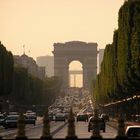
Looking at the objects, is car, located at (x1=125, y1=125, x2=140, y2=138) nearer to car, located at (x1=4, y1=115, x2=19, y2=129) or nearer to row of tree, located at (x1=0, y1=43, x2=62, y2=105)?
car, located at (x1=4, y1=115, x2=19, y2=129)

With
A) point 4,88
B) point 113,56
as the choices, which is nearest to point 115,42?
point 113,56

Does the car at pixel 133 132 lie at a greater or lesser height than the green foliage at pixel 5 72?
lesser

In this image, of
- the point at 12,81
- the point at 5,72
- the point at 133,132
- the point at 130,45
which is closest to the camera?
the point at 133,132

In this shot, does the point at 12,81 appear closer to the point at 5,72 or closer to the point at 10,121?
the point at 5,72

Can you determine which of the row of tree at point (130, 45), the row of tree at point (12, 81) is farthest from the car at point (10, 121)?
the row of tree at point (12, 81)

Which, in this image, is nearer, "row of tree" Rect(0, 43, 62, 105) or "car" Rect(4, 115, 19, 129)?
"car" Rect(4, 115, 19, 129)

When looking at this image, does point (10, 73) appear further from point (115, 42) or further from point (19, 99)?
point (19, 99)

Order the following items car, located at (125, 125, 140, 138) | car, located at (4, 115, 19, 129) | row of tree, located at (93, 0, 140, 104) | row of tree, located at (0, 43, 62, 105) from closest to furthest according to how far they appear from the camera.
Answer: car, located at (125, 125, 140, 138)
row of tree, located at (93, 0, 140, 104)
car, located at (4, 115, 19, 129)
row of tree, located at (0, 43, 62, 105)

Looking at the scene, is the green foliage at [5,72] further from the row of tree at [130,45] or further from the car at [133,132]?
the car at [133,132]

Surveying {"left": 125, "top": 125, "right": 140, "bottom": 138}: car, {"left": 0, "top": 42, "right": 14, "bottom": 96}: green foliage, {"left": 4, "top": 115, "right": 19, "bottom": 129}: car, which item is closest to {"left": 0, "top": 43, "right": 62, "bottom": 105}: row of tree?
{"left": 0, "top": 42, "right": 14, "bottom": 96}: green foliage

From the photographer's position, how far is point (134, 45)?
88.8 meters

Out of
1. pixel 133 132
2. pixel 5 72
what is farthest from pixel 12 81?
pixel 133 132

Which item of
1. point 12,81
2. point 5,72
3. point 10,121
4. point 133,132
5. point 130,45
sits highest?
point 5,72

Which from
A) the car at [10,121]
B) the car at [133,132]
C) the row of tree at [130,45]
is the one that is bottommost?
the car at [133,132]
